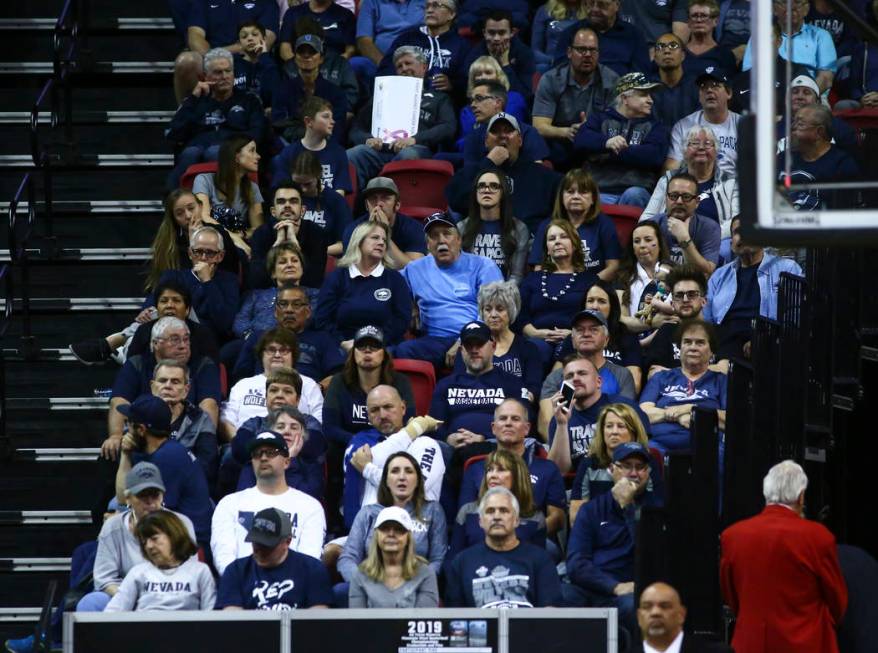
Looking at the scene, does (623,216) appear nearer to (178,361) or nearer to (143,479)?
(178,361)

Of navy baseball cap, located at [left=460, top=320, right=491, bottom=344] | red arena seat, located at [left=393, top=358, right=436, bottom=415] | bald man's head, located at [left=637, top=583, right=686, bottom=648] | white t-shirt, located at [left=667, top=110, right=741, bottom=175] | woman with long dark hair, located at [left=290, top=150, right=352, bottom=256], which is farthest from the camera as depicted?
white t-shirt, located at [left=667, top=110, right=741, bottom=175]

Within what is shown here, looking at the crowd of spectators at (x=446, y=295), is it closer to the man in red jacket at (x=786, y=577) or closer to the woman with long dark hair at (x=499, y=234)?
the woman with long dark hair at (x=499, y=234)

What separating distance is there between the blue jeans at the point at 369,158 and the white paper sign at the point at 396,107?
0.45 ft

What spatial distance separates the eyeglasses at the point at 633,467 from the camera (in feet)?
36.0

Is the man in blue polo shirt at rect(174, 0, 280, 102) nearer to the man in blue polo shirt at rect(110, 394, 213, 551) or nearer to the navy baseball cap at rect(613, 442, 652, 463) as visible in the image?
the man in blue polo shirt at rect(110, 394, 213, 551)

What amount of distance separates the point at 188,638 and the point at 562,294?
4.44 m

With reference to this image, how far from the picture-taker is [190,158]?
599 inches

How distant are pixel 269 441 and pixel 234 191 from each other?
3924 millimetres

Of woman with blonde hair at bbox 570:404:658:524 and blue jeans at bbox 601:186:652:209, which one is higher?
blue jeans at bbox 601:186:652:209

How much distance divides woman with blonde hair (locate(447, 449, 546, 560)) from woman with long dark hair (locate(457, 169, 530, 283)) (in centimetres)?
315

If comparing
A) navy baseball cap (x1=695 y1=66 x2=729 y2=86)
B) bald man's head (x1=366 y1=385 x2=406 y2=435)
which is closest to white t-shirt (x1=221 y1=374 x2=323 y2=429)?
bald man's head (x1=366 y1=385 x2=406 y2=435)

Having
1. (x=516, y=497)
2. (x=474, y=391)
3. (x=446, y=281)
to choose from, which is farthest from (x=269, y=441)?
(x=446, y=281)

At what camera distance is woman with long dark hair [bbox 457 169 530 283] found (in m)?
14.0

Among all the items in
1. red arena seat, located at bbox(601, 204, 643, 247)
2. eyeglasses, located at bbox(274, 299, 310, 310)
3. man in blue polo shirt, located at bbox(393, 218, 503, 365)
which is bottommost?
eyeglasses, located at bbox(274, 299, 310, 310)
